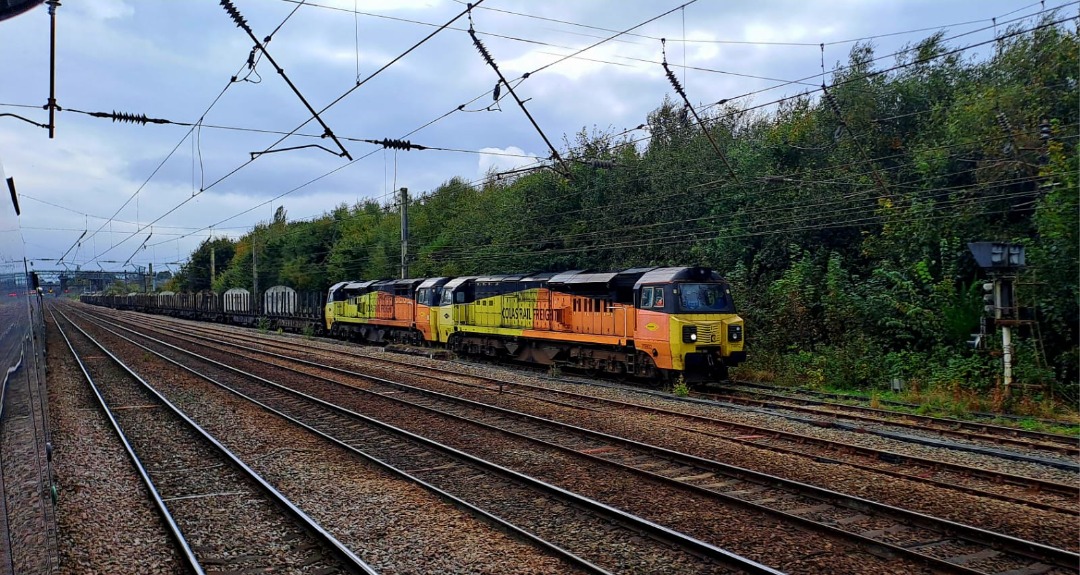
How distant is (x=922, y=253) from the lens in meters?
20.3

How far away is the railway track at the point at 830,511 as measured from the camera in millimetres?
6406

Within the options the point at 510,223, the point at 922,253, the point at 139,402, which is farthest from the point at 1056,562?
the point at 510,223

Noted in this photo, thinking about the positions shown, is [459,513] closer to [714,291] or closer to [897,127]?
[714,291]

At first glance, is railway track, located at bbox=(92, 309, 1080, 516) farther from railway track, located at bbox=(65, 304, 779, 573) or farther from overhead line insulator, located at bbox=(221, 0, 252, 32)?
overhead line insulator, located at bbox=(221, 0, 252, 32)

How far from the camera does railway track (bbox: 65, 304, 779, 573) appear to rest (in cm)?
650

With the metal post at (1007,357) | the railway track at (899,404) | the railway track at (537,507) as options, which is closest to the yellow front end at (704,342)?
the railway track at (899,404)

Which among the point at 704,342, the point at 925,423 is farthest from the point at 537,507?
the point at 704,342

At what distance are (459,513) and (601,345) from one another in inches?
496

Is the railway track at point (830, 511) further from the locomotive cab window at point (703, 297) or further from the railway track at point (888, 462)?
the locomotive cab window at point (703, 297)

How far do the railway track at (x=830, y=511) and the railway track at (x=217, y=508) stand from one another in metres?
4.31

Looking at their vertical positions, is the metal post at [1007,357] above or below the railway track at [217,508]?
above

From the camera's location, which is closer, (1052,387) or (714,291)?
(1052,387)

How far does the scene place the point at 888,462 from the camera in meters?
10.3

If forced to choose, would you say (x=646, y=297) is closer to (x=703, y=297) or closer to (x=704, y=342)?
(x=703, y=297)
